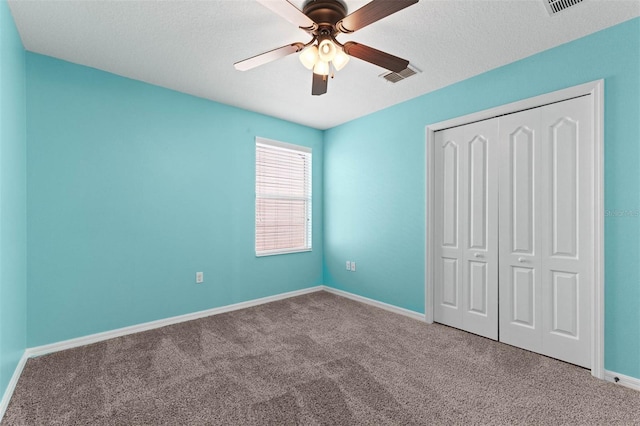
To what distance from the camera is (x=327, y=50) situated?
1.88 metres

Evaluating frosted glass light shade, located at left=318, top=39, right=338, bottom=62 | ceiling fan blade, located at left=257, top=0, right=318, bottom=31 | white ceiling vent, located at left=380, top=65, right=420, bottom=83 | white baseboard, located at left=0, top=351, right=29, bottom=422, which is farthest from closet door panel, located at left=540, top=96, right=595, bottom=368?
white baseboard, located at left=0, top=351, right=29, bottom=422

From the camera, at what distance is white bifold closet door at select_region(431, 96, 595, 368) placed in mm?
2396

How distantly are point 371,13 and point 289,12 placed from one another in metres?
0.44

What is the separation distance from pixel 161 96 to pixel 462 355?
3851 millimetres

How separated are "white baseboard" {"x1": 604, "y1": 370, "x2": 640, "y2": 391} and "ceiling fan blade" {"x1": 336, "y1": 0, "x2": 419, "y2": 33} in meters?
2.83

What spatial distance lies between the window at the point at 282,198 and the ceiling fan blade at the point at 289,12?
2.36 m

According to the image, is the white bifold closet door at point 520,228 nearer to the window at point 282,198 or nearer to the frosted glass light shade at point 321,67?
the frosted glass light shade at point 321,67

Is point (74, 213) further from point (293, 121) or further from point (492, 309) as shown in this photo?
point (492, 309)

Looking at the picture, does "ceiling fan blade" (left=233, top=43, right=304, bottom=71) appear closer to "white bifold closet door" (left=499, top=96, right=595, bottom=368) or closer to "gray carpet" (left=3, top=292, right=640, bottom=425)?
"white bifold closet door" (left=499, top=96, right=595, bottom=368)

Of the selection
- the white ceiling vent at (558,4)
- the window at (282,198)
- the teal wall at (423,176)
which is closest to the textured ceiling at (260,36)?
the white ceiling vent at (558,4)

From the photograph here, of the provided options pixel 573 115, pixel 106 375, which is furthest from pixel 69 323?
pixel 573 115

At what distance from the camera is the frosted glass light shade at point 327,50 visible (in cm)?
188

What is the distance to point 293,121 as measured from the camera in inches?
172

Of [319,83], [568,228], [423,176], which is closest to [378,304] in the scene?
[423,176]
